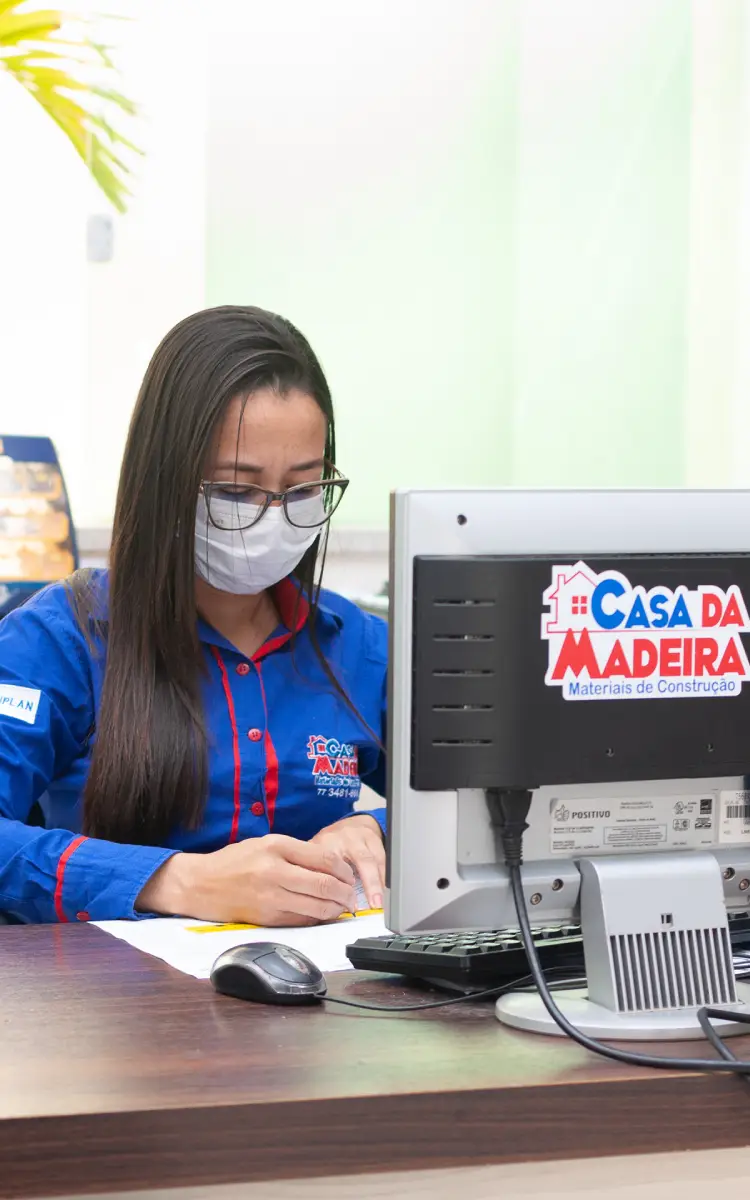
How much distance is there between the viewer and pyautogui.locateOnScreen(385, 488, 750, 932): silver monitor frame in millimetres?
994

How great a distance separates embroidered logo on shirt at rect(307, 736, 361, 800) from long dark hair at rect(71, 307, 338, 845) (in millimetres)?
161

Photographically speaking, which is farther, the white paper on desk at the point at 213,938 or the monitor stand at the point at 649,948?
the white paper on desk at the point at 213,938

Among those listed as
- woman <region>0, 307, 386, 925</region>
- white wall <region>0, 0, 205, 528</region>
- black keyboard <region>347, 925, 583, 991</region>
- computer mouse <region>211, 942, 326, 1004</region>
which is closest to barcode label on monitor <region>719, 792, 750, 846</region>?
black keyboard <region>347, 925, 583, 991</region>

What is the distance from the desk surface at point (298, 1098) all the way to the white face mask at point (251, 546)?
0.64 m

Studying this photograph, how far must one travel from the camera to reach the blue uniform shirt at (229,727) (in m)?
1.57

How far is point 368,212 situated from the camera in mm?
3385

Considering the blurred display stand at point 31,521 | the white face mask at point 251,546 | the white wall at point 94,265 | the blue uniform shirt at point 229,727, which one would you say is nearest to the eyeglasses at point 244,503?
the white face mask at point 251,546

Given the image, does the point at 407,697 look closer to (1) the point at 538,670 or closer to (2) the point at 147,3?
(1) the point at 538,670

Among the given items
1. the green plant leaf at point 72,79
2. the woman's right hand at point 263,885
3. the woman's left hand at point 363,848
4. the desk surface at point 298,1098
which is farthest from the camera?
the green plant leaf at point 72,79

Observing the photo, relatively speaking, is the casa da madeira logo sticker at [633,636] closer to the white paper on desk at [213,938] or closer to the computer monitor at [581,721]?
the computer monitor at [581,721]

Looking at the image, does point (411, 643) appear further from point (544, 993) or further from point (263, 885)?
point (263, 885)

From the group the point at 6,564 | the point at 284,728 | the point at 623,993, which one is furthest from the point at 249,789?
the point at 6,564

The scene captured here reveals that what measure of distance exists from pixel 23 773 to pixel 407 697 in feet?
2.31

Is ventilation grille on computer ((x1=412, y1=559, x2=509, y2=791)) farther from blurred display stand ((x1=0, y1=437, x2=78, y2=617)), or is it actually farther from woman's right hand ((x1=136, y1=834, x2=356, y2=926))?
blurred display stand ((x1=0, y1=437, x2=78, y2=617))
